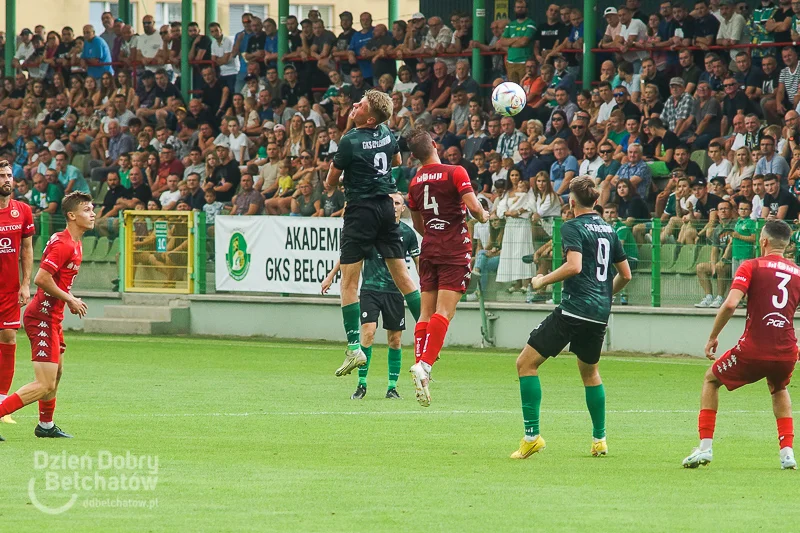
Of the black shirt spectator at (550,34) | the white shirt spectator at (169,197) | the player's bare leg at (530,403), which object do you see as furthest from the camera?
the white shirt spectator at (169,197)

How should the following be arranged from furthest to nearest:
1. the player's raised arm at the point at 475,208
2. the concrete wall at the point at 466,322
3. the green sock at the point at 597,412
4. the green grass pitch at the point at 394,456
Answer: the concrete wall at the point at 466,322 → the player's raised arm at the point at 475,208 → the green sock at the point at 597,412 → the green grass pitch at the point at 394,456

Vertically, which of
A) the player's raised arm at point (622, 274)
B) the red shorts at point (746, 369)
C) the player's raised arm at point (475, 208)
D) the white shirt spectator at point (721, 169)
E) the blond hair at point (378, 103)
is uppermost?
the blond hair at point (378, 103)

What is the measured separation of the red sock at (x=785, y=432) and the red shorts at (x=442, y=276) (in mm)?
3323

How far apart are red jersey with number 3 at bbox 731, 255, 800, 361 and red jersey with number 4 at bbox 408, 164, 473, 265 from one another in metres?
3.04

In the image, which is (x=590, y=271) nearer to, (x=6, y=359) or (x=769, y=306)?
(x=769, y=306)

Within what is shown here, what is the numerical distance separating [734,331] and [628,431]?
28.0ft

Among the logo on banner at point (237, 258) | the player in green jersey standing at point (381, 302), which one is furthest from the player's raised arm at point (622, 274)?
the logo on banner at point (237, 258)

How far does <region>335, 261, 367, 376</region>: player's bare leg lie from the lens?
40.2 ft

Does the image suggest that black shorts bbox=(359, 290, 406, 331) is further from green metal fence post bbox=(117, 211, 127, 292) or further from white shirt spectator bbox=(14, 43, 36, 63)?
white shirt spectator bbox=(14, 43, 36, 63)

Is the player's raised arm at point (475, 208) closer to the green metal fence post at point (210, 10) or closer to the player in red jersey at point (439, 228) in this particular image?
the player in red jersey at point (439, 228)

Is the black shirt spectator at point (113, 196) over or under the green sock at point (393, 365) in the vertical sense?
over

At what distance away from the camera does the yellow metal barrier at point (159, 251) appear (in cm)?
2525

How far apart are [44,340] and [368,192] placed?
3154 millimetres

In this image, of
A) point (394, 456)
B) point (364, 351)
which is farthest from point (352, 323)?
point (394, 456)
